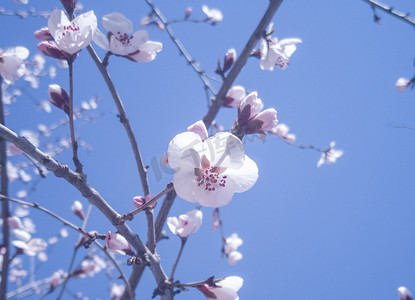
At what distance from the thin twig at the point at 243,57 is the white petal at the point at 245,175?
2.38 ft

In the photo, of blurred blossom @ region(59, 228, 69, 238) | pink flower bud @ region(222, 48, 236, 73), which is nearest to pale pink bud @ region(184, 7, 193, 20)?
pink flower bud @ region(222, 48, 236, 73)

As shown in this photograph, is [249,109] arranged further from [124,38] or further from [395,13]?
[395,13]

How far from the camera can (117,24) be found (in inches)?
45.8

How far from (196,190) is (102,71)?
635mm

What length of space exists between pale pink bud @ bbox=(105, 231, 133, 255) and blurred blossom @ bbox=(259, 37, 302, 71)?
117 cm

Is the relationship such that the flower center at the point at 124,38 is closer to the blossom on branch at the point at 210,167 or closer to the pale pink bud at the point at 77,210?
the blossom on branch at the point at 210,167

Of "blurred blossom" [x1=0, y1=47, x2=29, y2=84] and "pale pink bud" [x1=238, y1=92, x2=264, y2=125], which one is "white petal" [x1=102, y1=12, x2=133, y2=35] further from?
"pale pink bud" [x1=238, y1=92, x2=264, y2=125]

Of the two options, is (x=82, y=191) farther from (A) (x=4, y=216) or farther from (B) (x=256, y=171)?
(A) (x=4, y=216)

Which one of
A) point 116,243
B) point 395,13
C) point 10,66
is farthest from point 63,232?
point 395,13

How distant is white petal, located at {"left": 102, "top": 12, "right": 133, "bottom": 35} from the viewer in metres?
1.15

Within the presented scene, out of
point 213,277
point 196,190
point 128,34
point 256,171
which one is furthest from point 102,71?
point 213,277

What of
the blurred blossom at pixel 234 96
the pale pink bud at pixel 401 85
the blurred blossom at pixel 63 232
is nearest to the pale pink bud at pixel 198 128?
the blurred blossom at pixel 234 96

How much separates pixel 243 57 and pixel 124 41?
2.36 feet

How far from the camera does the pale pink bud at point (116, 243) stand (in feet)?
3.17
